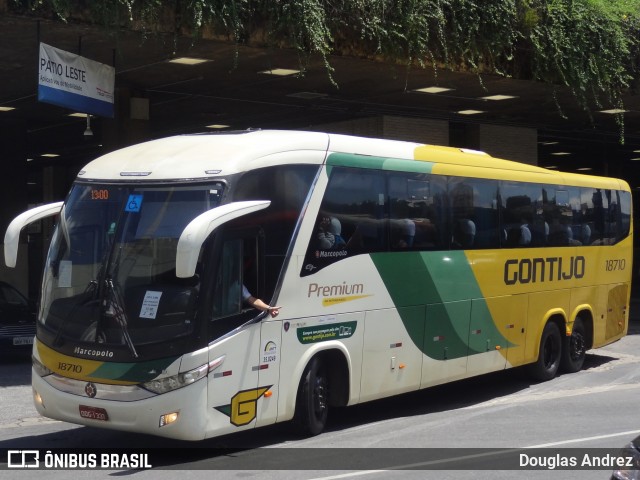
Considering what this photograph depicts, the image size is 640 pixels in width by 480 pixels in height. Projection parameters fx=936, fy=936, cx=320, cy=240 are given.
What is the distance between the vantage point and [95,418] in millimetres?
9148

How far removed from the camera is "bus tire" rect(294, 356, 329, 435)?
1045cm

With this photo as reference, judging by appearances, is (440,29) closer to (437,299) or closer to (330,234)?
(437,299)

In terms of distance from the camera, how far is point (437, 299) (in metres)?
12.6

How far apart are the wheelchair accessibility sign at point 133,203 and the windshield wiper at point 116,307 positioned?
76 centimetres

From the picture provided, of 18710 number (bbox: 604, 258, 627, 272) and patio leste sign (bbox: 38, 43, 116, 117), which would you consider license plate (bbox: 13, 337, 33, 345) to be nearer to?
patio leste sign (bbox: 38, 43, 116, 117)

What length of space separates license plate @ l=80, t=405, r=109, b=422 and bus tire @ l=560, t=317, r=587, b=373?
936 cm

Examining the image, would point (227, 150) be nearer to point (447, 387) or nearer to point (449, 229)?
point (449, 229)

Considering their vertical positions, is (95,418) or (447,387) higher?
(95,418)

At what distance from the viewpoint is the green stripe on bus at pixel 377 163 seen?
11016 mm

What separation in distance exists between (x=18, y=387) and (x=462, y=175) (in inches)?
299

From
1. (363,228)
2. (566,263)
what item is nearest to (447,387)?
(566,263)

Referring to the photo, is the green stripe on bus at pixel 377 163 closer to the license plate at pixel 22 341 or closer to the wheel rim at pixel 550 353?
the wheel rim at pixel 550 353

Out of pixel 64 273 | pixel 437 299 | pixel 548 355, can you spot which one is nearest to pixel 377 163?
pixel 437 299

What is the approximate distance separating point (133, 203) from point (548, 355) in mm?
8778
